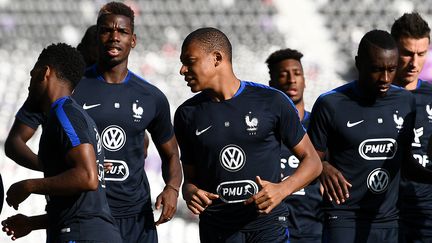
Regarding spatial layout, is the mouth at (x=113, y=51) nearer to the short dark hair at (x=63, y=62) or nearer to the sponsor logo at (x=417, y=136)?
the short dark hair at (x=63, y=62)

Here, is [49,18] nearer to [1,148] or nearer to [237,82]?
[1,148]

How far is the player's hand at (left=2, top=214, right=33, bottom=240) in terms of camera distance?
4.71 metres

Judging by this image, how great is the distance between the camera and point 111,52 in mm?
6273

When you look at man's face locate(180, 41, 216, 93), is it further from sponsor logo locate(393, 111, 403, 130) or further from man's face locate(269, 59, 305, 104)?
man's face locate(269, 59, 305, 104)

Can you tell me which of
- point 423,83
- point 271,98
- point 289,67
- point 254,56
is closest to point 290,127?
point 271,98

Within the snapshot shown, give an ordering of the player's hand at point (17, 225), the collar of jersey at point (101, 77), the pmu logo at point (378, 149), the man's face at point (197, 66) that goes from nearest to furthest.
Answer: the player's hand at point (17, 225)
the man's face at point (197, 66)
the pmu logo at point (378, 149)
the collar of jersey at point (101, 77)

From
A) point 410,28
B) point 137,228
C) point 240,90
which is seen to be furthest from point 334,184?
point 410,28

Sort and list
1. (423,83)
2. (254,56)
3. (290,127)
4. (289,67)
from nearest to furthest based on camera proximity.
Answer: (290,127) → (423,83) → (289,67) → (254,56)

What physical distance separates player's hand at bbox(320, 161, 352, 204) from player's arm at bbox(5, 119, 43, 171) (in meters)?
1.92

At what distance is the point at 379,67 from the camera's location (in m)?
6.00

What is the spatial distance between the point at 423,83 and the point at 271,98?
6.45 ft

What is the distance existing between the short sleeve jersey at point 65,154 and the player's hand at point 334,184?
5.75 feet

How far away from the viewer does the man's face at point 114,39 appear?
625 cm

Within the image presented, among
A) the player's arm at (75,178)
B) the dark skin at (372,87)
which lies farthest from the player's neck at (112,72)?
the player's arm at (75,178)
